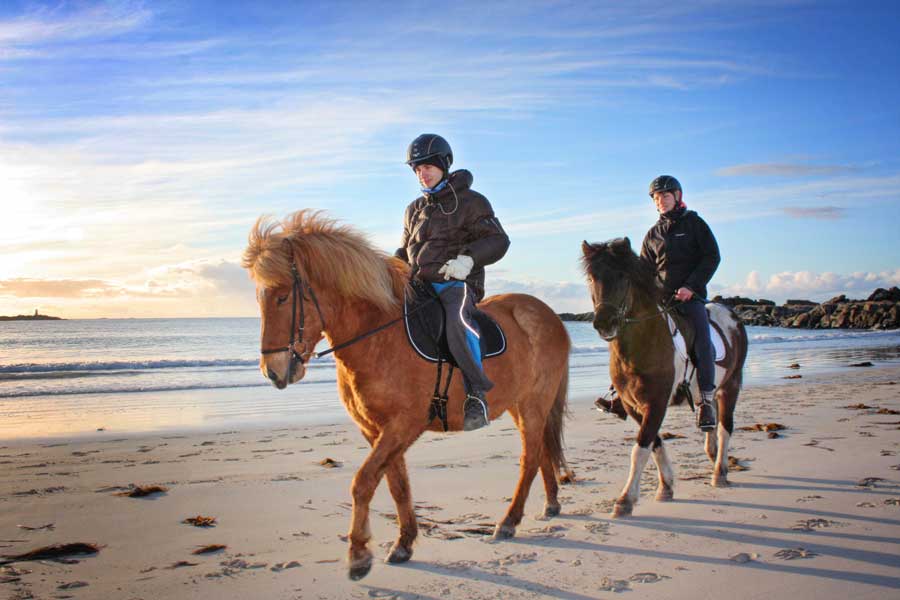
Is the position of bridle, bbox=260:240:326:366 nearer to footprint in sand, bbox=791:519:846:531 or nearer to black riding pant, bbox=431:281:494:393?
black riding pant, bbox=431:281:494:393

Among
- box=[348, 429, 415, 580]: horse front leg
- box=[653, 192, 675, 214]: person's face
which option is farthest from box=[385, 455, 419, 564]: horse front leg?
box=[653, 192, 675, 214]: person's face

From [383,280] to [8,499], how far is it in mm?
4227

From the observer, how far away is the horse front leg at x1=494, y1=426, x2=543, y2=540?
4617 millimetres

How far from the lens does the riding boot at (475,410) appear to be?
4.26m

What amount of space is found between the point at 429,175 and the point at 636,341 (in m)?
2.37

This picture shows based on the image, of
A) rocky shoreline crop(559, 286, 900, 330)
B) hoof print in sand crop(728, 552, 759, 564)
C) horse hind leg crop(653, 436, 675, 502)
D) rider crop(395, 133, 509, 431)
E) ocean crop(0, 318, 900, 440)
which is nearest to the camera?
hoof print in sand crop(728, 552, 759, 564)

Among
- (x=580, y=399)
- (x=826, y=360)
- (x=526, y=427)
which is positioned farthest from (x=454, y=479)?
(x=826, y=360)

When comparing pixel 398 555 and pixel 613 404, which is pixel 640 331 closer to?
pixel 613 404

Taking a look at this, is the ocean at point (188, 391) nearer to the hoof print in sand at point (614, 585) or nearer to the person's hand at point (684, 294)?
the person's hand at point (684, 294)

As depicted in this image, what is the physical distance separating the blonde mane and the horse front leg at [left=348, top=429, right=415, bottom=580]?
2.84 ft

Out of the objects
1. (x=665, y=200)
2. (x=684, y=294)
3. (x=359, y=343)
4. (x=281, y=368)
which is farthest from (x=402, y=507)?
(x=665, y=200)

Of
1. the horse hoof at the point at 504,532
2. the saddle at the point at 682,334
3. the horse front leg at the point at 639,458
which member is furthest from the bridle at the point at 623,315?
the horse hoof at the point at 504,532

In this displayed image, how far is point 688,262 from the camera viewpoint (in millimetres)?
6453

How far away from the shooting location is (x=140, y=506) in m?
5.51
